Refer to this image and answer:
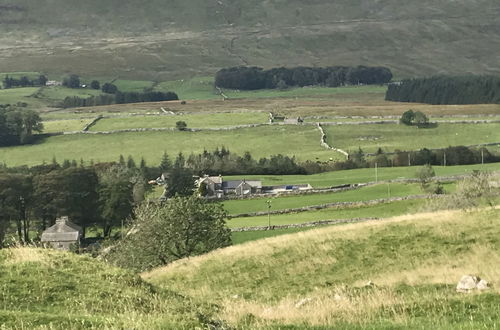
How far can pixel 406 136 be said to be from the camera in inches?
5404

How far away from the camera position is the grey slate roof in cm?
7569

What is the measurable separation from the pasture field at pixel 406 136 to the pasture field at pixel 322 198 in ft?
113

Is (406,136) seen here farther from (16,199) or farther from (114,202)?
(16,199)

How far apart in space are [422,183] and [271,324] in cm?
7117

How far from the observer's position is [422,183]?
8588 cm

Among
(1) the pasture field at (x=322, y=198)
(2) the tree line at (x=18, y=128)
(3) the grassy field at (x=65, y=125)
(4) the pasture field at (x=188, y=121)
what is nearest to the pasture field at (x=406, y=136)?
(4) the pasture field at (x=188, y=121)

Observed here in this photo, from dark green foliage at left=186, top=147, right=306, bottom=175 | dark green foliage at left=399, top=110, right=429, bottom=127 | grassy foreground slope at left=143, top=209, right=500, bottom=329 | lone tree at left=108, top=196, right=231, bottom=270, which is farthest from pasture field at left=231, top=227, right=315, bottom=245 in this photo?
dark green foliage at left=399, top=110, right=429, bottom=127

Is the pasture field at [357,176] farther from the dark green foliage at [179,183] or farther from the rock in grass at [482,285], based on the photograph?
the rock in grass at [482,285]

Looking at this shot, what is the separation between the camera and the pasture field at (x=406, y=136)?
417ft

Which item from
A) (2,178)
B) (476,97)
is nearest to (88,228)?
(2,178)

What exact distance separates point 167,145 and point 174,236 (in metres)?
87.8

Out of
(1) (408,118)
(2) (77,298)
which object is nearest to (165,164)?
(1) (408,118)

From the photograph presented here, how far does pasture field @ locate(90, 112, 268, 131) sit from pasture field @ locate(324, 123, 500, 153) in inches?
798

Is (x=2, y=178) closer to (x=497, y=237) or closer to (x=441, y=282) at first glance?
(x=497, y=237)
